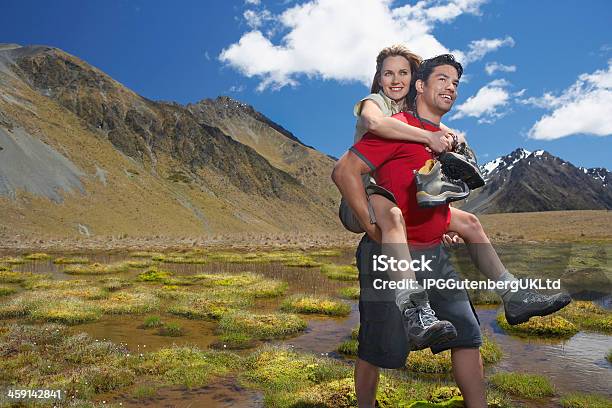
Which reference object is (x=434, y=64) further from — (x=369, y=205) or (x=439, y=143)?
(x=369, y=205)

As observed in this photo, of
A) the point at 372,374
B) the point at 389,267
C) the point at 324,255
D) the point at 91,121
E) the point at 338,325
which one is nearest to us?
the point at 389,267

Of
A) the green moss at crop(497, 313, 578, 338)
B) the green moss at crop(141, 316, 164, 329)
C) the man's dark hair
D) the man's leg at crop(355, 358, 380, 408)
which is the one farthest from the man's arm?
the green moss at crop(497, 313, 578, 338)

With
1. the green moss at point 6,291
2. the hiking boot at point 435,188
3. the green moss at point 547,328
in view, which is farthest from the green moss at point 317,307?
the hiking boot at point 435,188

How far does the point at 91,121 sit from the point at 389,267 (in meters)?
147

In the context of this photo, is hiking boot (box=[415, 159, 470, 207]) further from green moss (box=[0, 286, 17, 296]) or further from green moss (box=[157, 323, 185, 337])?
green moss (box=[0, 286, 17, 296])

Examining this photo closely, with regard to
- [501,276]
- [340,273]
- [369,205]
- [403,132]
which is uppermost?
[403,132]

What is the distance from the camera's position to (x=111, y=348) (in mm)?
11766

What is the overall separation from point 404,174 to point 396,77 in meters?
0.97

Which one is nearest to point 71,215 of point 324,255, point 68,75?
point 324,255

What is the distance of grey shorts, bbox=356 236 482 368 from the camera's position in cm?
379

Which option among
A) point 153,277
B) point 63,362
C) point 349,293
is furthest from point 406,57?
point 153,277

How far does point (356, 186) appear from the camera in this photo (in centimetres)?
360

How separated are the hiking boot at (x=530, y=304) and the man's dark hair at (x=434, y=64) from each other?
195cm

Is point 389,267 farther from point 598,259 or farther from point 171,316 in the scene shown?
point 598,259
